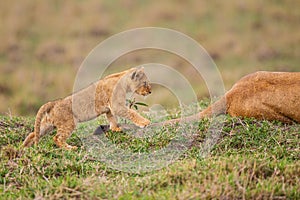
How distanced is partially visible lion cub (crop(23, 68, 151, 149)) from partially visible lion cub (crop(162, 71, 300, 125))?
52 cm

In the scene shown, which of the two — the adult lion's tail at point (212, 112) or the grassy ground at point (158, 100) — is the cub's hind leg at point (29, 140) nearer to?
the grassy ground at point (158, 100)

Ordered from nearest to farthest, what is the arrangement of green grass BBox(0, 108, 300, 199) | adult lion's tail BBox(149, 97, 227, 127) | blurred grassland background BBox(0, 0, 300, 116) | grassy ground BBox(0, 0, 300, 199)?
green grass BBox(0, 108, 300, 199) → grassy ground BBox(0, 0, 300, 199) → adult lion's tail BBox(149, 97, 227, 127) → blurred grassland background BBox(0, 0, 300, 116)

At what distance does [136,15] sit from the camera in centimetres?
1656

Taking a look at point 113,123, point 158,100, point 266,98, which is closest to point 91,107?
point 113,123

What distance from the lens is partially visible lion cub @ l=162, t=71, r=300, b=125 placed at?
6840 millimetres

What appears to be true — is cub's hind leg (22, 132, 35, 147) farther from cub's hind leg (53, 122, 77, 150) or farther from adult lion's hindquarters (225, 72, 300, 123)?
adult lion's hindquarters (225, 72, 300, 123)

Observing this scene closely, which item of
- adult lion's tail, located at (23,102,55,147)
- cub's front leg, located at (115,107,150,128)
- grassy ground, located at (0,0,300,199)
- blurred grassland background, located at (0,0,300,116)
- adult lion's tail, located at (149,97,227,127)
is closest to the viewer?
grassy ground, located at (0,0,300,199)

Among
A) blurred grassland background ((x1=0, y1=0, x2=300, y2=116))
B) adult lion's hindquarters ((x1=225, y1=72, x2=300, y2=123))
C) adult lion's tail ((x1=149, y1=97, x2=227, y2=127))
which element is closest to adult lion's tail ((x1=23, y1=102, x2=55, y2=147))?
adult lion's tail ((x1=149, y1=97, x2=227, y2=127))

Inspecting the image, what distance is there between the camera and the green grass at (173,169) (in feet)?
17.2

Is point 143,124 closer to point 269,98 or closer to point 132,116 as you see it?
point 132,116

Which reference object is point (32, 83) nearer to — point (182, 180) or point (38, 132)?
point (38, 132)

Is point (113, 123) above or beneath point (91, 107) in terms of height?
beneath

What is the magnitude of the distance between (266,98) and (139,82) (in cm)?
139

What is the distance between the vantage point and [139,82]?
23.1 ft
